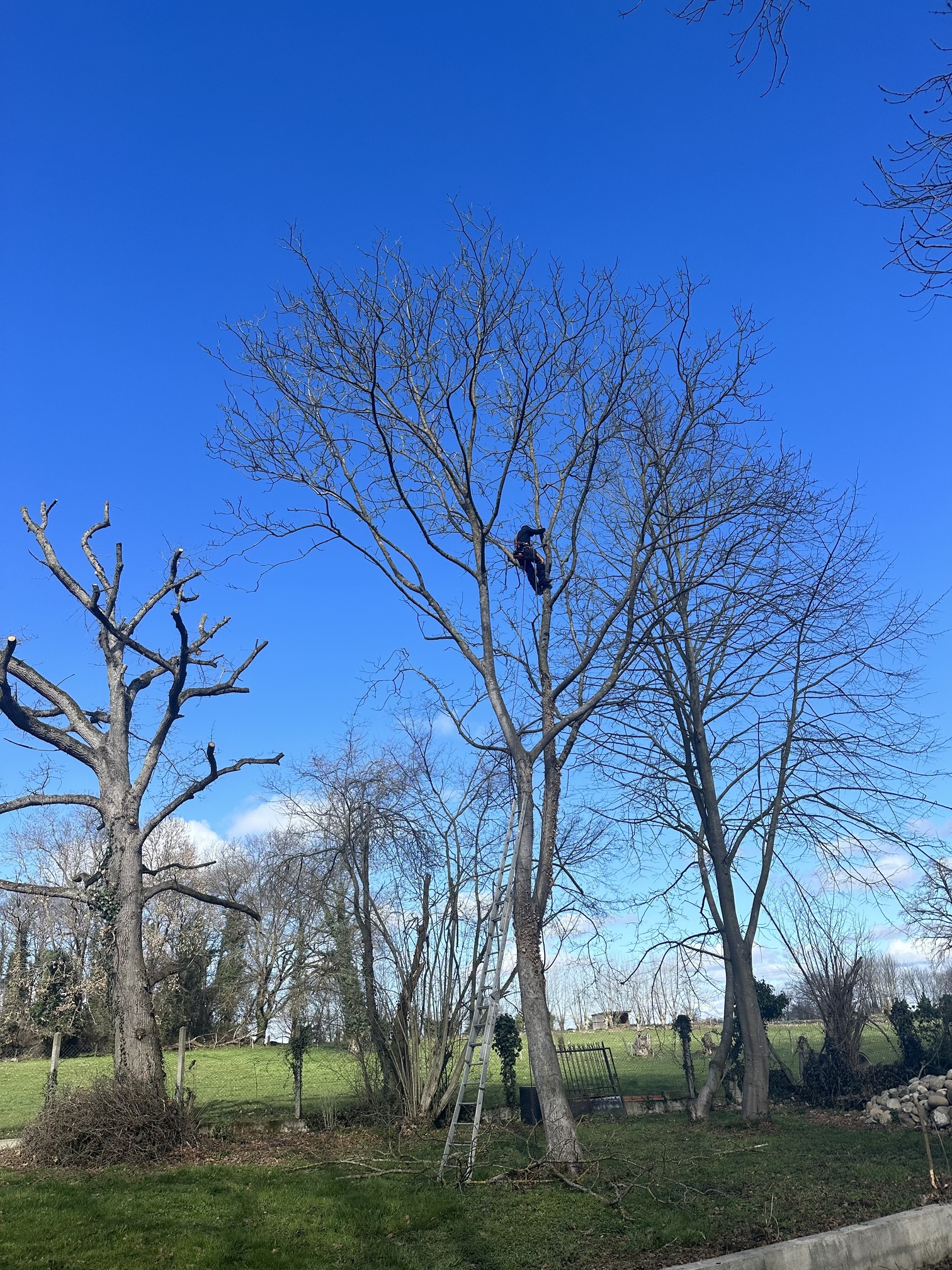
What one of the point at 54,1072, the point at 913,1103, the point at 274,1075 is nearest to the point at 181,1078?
the point at 54,1072

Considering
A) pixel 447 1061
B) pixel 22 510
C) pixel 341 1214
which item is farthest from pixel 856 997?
pixel 22 510

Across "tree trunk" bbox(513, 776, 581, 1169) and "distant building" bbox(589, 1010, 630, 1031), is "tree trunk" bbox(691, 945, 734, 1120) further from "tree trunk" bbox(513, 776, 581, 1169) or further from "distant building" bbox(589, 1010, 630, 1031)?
"distant building" bbox(589, 1010, 630, 1031)

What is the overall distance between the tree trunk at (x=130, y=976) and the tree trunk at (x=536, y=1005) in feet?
20.3

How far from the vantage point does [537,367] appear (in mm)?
11633

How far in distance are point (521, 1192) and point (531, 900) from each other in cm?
288

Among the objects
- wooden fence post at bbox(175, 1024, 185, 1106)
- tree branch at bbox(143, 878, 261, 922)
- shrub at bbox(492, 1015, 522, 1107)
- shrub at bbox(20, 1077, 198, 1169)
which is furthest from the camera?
shrub at bbox(492, 1015, 522, 1107)

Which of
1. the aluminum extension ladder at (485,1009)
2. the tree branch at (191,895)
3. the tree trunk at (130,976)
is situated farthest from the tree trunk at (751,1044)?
the tree trunk at (130,976)

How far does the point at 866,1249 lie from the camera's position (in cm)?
649

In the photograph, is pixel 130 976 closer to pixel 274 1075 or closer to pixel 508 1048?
pixel 508 1048

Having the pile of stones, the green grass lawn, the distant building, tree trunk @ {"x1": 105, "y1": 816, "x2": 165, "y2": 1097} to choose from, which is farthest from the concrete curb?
the distant building

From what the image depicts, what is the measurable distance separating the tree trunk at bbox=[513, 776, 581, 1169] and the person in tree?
9.74 ft

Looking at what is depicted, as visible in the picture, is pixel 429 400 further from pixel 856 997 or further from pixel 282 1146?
pixel 856 997

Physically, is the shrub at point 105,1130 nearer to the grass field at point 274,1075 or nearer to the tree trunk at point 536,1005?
the grass field at point 274,1075

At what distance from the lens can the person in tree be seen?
1209 cm
